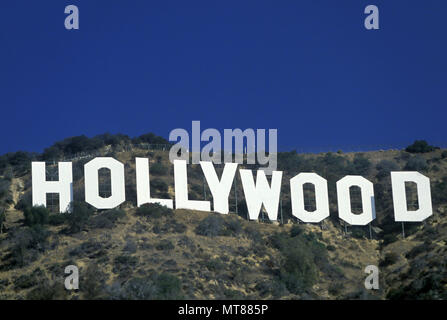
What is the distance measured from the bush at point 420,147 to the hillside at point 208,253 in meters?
11.2

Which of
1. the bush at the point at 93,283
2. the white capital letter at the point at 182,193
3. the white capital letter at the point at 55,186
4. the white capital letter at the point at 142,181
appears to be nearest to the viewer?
the bush at the point at 93,283

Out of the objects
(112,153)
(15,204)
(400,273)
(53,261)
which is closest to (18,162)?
(112,153)

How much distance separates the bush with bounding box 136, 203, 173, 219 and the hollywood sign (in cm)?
43

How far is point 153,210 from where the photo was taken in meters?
44.5

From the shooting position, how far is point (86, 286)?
→ 3256cm

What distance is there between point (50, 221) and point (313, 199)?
22303 mm

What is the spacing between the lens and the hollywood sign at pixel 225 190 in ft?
142

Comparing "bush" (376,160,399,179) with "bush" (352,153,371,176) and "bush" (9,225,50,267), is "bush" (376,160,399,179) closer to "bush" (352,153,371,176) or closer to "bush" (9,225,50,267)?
"bush" (352,153,371,176)

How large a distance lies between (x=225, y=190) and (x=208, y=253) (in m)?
6.88

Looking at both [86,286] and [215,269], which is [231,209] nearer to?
[215,269]

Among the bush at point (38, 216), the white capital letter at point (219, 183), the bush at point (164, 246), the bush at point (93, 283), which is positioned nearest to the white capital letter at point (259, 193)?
the white capital letter at point (219, 183)

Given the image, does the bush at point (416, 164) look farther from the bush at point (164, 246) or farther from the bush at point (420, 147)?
the bush at point (164, 246)

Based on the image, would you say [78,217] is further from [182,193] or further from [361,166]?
[361,166]

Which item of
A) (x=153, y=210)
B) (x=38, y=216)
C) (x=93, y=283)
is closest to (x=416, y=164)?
(x=153, y=210)
